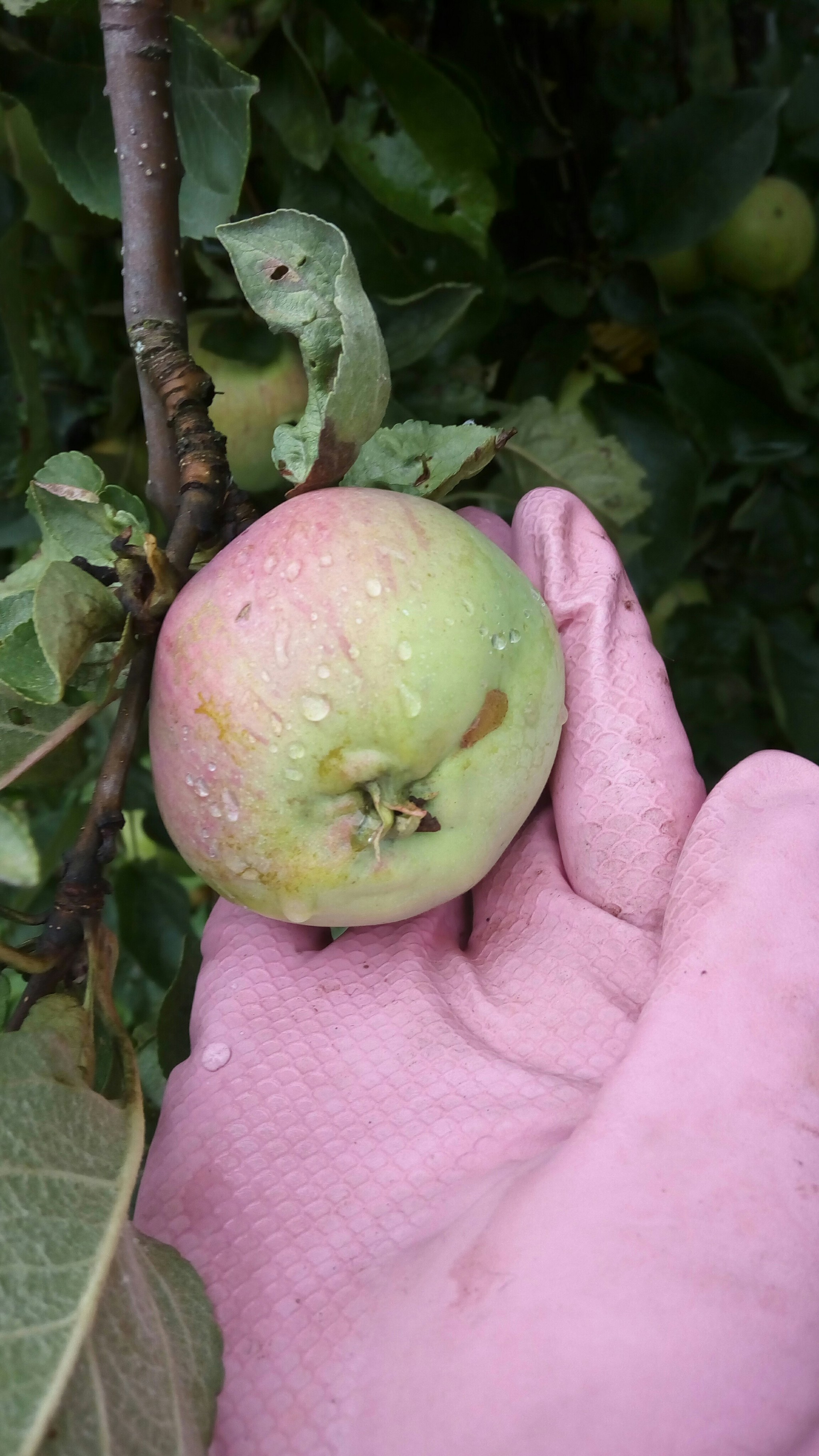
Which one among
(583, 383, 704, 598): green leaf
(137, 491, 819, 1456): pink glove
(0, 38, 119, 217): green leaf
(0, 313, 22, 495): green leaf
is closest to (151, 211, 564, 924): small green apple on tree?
(137, 491, 819, 1456): pink glove

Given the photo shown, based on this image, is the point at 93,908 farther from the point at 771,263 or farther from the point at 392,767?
the point at 771,263

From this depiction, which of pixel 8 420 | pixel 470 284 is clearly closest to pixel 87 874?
pixel 8 420

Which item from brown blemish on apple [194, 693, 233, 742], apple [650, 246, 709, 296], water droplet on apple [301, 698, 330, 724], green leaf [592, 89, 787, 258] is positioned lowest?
brown blemish on apple [194, 693, 233, 742]

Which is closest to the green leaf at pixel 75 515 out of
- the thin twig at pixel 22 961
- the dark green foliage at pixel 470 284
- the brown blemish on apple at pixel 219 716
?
the dark green foliage at pixel 470 284

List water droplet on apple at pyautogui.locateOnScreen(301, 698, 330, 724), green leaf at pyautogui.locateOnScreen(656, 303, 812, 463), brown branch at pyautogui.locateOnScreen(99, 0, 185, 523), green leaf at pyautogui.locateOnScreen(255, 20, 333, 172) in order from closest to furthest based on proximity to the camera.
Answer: water droplet on apple at pyautogui.locateOnScreen(301, 698, 330, 724), brown branch at pyautogui.locateOnScreen(99, 0, 185, 523), green leaf at pyautogui.locateOnScreen(255, 20, 333, 172), green leaf at pyautogui.locateOnScreen(656, 303, 812, 463)

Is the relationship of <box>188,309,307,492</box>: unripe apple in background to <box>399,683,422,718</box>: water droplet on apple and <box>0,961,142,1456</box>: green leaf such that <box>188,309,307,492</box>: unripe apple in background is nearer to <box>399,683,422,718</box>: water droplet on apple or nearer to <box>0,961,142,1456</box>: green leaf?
<box>399,683,422,718</box>: water droplet on apple

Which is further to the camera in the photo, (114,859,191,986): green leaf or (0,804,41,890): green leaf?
(114,859,191,986): green leaf

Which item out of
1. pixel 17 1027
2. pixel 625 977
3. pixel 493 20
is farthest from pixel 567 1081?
pixel 493 20
